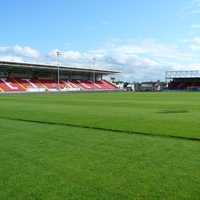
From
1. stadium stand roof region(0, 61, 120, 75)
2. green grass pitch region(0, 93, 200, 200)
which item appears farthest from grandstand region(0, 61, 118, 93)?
green grass pitch region(0, 93, 200, 200)

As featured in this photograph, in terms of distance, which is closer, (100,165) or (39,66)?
(100,165)

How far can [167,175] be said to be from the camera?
6023 millimetres

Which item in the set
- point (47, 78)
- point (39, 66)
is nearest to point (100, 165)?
point (39, 66)

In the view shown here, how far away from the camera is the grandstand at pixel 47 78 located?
262 ft

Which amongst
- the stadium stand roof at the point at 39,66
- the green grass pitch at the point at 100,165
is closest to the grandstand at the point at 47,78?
the stadium stand roof at the point at 39,66

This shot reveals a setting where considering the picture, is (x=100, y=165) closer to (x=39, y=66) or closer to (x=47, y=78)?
(x=39, y=66)

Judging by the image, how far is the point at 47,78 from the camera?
9544cm

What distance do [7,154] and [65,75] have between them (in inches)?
3705

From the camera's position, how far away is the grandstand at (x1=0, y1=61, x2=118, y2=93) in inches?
3150

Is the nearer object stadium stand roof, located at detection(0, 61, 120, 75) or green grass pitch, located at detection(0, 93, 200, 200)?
green grass pitch, located at detection(0, 93, 200, 200)

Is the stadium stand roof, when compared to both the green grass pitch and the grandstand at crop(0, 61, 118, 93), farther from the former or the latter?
the green grass pitch

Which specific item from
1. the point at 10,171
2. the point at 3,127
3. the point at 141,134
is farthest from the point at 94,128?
the point at 10,171

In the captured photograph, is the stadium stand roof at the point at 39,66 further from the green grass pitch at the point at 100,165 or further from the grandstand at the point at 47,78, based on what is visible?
the green grass pitch at the point at 100,165

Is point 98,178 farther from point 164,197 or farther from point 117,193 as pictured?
point 164,197
